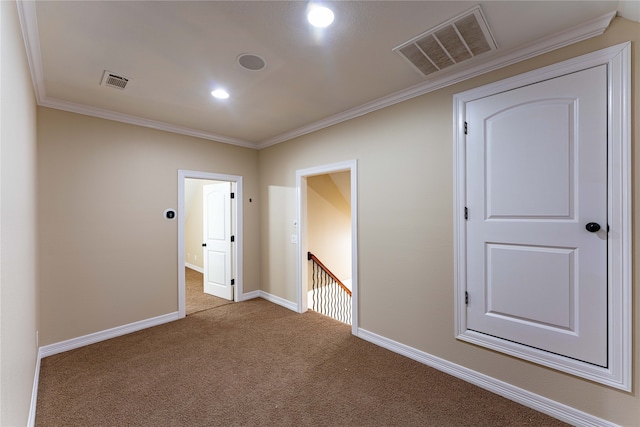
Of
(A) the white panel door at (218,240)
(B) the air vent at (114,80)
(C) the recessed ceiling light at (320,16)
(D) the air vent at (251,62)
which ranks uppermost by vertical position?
(C) the recessed ceiling light at (320,16)

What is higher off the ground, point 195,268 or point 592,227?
point 592,227

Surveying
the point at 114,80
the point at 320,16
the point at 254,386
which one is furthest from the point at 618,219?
the point at 114,80

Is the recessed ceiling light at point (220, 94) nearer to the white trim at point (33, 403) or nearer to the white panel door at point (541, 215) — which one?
the white panel door at point (541, 215)

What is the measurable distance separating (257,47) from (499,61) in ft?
5.97

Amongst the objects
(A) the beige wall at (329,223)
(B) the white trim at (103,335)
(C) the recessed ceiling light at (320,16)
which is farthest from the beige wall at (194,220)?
(C) the recessed ceiling light at (320,16)

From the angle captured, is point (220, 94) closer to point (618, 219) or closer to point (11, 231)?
point (11, 231)

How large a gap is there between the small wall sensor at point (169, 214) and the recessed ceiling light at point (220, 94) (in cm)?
172

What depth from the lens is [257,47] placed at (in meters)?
1.97

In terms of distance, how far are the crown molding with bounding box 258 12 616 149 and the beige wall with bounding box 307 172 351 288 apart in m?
2.30

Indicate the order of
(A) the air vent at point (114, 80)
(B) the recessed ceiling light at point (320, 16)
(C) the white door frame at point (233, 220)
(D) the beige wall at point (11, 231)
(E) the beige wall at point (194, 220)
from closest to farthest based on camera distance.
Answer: (D) the beige wall at point (11, 231)
(B) the recessed ceiling light at point (320, 16)
(A) the air vent at point (114, 80)
(C) the white door frame at point (233, 220)
(E) the beige wall at point (194, 220)

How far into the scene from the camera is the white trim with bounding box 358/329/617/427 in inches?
71.7

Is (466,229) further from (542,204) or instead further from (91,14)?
(91,14)

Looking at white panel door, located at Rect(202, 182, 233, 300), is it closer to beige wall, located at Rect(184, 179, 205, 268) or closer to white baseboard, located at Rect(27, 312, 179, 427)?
white baseboard, located at Rect(27, 312, 179, 427)

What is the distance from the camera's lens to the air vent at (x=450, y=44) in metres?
1.74
